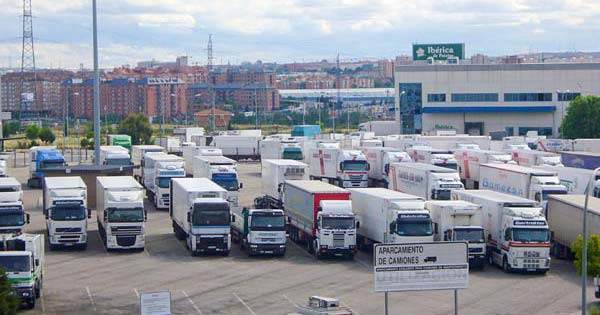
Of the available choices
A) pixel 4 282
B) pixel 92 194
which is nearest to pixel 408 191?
pixel 92 194

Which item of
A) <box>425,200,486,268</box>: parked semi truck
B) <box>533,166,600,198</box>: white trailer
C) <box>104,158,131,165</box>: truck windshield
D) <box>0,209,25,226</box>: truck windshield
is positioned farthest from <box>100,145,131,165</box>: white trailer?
<box>425,200,486,268</box>: parked semi truck

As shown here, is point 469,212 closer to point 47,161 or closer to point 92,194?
point 92,194

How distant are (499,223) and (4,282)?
683 inches

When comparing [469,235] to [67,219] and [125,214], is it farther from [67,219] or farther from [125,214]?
[67,219]

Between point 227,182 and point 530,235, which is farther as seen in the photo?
point 227,182

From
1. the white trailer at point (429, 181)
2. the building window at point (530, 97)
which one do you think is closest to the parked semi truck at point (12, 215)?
the white trailer at point (429, 181)

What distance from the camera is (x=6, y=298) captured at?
2852 cm

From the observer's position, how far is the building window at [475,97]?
10894 centimetres

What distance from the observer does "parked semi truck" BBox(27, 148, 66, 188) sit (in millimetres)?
67250

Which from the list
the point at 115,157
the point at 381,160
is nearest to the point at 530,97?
the point at 381,160

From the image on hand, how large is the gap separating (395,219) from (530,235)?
14.8 ft

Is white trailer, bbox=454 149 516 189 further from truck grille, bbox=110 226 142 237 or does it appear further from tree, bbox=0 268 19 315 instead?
tree, bbox=0 268 19 315

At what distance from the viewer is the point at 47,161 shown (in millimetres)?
67250

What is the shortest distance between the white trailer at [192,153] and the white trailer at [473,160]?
1368 centimetres
